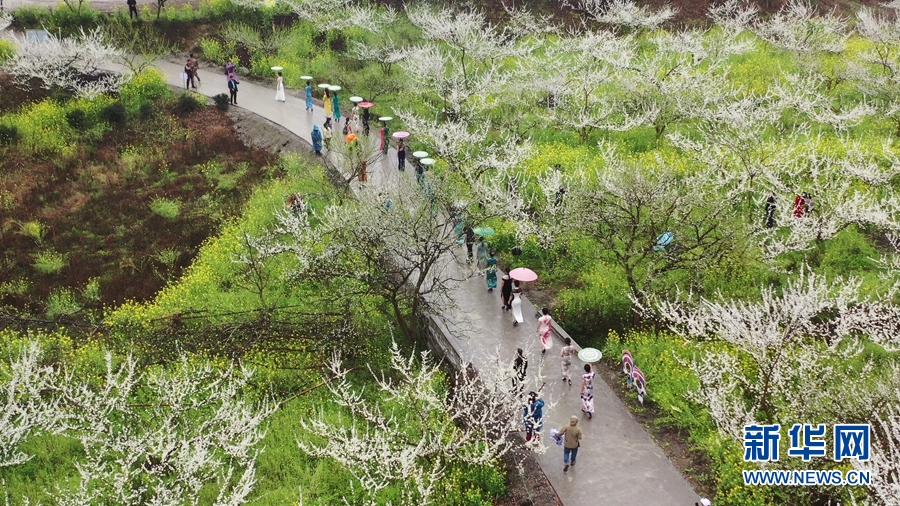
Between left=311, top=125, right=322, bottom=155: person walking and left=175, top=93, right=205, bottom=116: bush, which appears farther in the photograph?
left=175, top=93, right=205, bottom=116: bush

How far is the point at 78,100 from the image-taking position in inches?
1299

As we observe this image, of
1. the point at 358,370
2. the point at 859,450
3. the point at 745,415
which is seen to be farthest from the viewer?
the point at 358,370

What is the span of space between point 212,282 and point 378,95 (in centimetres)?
1721

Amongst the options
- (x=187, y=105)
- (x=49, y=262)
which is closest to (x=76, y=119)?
(x=187, y=105)

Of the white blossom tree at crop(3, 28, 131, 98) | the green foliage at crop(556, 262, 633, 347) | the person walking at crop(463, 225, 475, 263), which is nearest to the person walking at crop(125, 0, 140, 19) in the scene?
the white blossom tree at crop(3, 28, 131, 98)

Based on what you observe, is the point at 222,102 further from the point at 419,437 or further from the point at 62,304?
the point at 419,437

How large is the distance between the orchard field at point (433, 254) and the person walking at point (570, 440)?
52.0 inches

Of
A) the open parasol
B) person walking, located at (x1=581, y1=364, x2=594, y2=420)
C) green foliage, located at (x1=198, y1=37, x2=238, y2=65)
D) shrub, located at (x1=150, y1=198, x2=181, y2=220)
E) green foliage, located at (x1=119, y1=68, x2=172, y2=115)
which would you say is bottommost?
shrub, located at (x1=150, y1=198, x2=181, y2=220)

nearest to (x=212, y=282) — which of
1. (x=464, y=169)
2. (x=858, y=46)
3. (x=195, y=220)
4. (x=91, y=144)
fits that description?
(x=195, y=220)

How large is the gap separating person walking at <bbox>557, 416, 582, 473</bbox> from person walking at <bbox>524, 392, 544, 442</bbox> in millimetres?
480

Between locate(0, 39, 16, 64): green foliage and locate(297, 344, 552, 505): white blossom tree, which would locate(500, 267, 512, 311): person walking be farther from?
locate(0, 39, 16, 64): green foliage

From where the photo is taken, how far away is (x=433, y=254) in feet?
52.8

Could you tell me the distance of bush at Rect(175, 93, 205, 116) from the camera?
33.0 m

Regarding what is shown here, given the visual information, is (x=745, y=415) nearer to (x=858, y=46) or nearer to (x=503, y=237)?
(x=503, y=237)
